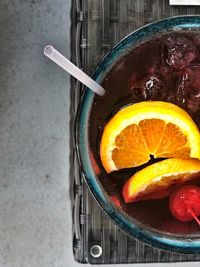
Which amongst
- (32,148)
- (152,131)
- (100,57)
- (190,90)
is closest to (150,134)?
(152,131)

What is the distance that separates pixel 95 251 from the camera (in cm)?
127

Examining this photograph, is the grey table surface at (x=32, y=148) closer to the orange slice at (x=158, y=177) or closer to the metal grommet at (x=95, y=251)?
the metal grommet at (x=95, y=251)

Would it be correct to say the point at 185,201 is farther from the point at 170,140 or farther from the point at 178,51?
the point at 178,51

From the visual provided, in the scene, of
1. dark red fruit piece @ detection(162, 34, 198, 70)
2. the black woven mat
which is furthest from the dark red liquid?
the black woven mat

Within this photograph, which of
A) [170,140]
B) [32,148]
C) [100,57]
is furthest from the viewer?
[32,148]

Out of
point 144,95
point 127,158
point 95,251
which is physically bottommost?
point 95,251

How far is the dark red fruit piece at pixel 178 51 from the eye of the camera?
3.49 feet

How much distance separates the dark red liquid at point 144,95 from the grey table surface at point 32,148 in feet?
1.35

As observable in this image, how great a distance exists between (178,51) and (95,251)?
46 cm

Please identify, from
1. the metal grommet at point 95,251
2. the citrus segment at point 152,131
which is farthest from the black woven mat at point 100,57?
the citrus segment at point 152,131

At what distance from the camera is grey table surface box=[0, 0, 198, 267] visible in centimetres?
147

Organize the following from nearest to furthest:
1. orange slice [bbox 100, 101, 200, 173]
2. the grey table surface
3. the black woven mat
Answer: orange slice [bbox 100, 101, 200, 173]
the black woven mat
the grey table surface

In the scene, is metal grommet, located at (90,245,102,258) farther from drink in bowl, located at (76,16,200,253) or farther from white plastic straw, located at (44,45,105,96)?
white plastic straw, located at (44,45,105,96)

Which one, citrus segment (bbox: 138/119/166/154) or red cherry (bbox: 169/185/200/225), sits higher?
citrus segment (bbox: 138/119/166/154)
